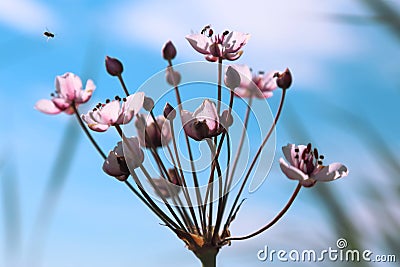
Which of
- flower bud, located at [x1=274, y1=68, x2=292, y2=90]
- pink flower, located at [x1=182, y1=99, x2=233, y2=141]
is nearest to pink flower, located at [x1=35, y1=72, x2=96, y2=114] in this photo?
pink flower, located at [x1=182, y1=99, x2=233, y2=141]

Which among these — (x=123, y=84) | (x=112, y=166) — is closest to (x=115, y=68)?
(x=123, y=84)

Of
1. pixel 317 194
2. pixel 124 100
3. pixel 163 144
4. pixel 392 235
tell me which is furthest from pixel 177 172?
pixel 392 235

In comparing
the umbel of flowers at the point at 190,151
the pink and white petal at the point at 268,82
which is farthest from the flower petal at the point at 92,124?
the pink and white petal at the point at 268,82

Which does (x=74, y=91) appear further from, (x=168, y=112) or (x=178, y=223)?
(x=178, y=223)

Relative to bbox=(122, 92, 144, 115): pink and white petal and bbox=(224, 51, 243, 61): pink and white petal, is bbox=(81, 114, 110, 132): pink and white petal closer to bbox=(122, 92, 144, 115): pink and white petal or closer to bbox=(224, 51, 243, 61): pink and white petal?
bbox=(122, 92, 144, 115): pink and white petal

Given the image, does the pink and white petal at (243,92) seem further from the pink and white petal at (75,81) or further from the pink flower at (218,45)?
the pink and white petal at (75,81)

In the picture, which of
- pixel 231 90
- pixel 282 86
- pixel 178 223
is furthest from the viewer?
pixel 282 86
